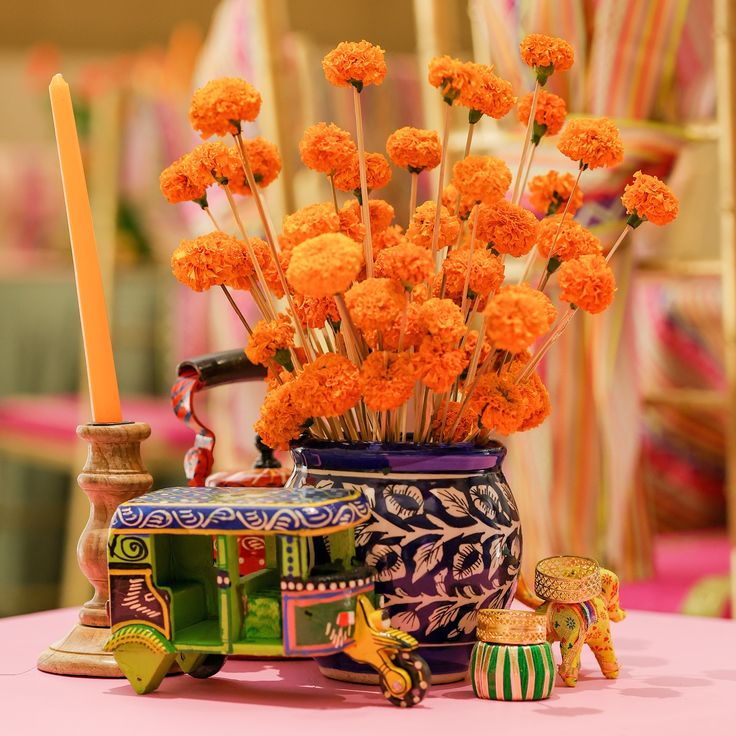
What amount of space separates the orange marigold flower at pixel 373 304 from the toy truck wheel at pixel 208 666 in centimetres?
22

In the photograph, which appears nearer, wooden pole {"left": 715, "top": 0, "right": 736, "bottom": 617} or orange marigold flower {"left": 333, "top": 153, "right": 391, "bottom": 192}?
orange marigold flower {"left": 333, "top": 153, "right": 391, "bottom": 192}

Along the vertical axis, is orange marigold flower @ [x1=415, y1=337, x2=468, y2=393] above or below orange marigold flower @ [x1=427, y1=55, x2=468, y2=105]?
below

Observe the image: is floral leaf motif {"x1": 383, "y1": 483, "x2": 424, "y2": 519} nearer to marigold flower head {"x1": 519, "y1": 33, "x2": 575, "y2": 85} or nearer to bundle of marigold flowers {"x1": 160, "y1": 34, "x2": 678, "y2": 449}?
bundle of marigold flowers {"x1": 160, "y1": 34, "x2": 678, "y2": 449}

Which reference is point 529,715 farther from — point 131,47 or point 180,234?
point 131,47

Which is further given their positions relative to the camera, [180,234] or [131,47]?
[131,47]

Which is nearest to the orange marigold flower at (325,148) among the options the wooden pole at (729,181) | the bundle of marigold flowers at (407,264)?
the bundle of marigold flowers at (407,264)

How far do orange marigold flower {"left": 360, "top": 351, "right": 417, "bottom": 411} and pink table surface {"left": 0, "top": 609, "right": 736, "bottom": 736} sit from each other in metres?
0.16

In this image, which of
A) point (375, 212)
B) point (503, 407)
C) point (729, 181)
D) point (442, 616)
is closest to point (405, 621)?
point (442, 616)

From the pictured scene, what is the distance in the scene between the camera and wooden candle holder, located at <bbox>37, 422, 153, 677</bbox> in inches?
27.1

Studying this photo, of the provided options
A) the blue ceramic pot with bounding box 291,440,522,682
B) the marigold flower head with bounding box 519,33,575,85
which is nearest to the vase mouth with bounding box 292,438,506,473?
the blue ceramic pot with bounding box 291,440,522,682

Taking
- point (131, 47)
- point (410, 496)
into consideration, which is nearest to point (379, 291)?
point (410, 496)

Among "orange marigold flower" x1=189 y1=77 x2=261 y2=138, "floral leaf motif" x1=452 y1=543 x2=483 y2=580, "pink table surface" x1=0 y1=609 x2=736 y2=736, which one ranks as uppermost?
"orange marigold flower" x1=189 y1=77 x2=261 y2=138

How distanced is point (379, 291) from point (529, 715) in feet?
0.74

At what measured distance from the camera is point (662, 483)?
6.09ft
